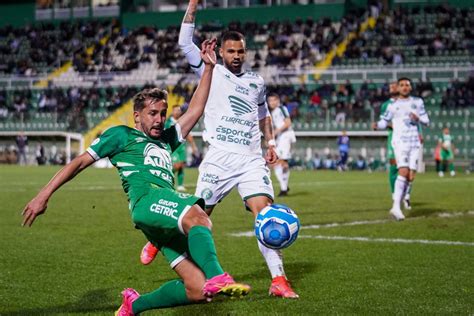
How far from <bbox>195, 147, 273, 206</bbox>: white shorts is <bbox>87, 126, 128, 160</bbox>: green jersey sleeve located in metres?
2.63

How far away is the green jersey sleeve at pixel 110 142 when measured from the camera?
20.4 ft

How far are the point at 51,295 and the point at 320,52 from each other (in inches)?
1574

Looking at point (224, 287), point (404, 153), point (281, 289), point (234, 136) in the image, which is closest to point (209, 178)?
point (234, 136)

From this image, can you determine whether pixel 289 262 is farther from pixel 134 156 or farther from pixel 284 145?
pixel 284 145

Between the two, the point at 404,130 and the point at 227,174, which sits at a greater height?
the point at 227,174

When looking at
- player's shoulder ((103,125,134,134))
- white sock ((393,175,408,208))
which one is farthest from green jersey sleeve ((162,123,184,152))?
white sock ((393,175,408,208))

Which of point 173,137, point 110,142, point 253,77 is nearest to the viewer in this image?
point 110,142

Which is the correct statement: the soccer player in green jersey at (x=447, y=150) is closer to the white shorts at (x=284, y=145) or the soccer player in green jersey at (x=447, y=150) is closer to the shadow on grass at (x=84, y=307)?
the white shorts at (x=284, y=145)

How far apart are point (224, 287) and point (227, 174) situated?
3.71 meters

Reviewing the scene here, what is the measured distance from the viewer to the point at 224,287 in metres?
5.25

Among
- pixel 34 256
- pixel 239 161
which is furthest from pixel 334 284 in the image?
pixel 34 256

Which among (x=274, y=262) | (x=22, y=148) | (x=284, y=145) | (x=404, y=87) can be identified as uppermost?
(x=404, y=87)

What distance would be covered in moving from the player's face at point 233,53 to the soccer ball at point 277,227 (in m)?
2.20

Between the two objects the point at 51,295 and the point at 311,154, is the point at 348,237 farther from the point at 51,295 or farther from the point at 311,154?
the point at 311,154
